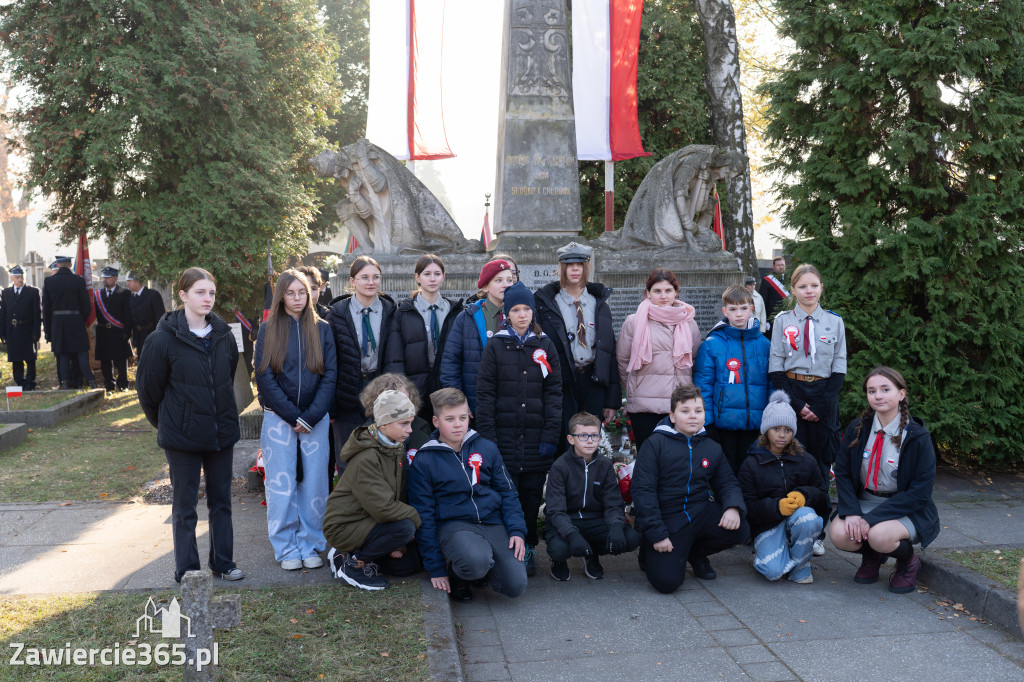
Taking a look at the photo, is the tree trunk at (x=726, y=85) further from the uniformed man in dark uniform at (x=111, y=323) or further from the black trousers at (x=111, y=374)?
the black trousers at (x=111, y=374)

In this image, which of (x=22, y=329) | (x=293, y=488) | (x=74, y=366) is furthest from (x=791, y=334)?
(x=22, y=329)

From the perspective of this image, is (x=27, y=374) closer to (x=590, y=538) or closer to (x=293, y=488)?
(x=293, y=488)

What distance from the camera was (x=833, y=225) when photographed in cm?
852

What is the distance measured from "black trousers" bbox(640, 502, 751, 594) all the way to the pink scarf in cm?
113

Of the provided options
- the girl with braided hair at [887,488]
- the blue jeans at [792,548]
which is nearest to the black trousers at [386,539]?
the blue jeans at [792,548]

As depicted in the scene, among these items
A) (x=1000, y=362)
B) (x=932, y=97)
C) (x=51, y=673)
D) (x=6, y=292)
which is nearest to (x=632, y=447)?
(x=1000, y=362)

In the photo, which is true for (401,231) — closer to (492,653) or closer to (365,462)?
(365,462)

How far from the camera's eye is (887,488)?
5109 mm

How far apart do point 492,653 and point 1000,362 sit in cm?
606

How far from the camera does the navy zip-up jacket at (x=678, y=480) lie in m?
5.05

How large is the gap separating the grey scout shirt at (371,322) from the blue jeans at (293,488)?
1.85 ft

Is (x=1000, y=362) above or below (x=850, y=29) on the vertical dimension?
below

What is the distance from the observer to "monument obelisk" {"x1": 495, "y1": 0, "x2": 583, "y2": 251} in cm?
870

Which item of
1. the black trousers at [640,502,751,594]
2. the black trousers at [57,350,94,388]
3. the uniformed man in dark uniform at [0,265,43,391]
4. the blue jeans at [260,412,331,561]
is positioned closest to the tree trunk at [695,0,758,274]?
the black trousers at [640,502,751,594]
